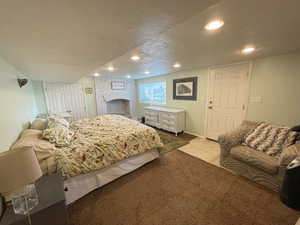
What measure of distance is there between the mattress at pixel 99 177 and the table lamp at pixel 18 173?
44 cm

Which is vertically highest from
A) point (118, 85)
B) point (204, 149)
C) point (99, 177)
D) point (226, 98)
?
point (118, 85)

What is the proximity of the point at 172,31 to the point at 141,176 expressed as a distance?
2.19 metres

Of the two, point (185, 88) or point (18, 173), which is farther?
point (185, 88)

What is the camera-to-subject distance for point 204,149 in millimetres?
3021

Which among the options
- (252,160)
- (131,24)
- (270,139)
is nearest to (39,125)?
(131,24)

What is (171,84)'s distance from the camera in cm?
438

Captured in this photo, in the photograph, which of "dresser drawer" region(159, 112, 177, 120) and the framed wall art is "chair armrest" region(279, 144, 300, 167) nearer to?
"dresser drawer" region(159, 112, 177, 120)

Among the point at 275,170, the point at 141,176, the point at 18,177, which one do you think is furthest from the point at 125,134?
the point at 275,170

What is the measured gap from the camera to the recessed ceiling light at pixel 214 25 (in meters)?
1.20

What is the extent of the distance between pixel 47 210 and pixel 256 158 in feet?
8.41

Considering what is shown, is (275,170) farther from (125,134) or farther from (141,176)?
(125,134)

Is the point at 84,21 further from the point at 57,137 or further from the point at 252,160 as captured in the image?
the point at 252,160

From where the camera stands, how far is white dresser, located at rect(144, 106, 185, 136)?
391 cm

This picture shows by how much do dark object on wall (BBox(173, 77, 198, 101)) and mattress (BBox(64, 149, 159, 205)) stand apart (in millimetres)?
2366
